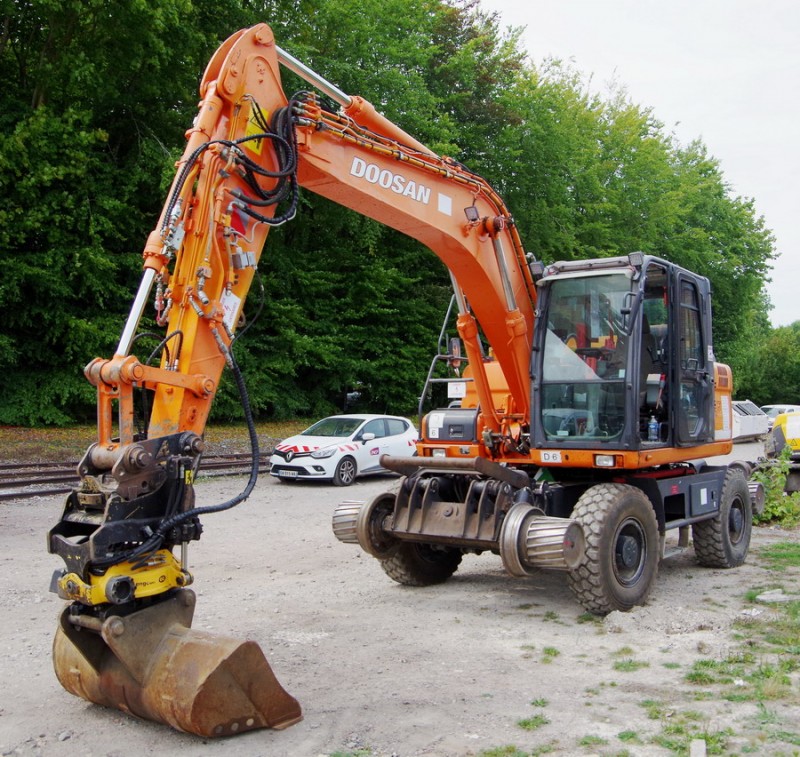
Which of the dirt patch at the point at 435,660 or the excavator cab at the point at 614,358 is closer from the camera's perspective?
the dirt patch at the point at 435,660

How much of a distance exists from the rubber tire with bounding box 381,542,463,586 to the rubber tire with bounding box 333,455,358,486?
344 inches

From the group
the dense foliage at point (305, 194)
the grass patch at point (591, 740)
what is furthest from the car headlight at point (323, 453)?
the grass patch at point (591, 740)

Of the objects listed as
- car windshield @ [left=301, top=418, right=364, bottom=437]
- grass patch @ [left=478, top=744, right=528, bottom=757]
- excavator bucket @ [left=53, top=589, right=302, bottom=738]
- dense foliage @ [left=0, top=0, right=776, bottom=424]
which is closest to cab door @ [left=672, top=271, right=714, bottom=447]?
grass patch @ [left=478, top=744, right=528, bottom=757]

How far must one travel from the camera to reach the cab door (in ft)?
27.5

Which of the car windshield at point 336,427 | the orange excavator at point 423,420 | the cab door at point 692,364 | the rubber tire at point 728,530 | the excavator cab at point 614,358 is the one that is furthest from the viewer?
the car windshield at point 336,427

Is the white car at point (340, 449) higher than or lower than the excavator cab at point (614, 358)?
lower

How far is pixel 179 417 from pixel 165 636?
4.22ft

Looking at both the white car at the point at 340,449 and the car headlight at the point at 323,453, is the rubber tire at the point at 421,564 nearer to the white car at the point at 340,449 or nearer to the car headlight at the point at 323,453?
the white car at the point at 340,449

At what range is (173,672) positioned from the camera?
4773 mm

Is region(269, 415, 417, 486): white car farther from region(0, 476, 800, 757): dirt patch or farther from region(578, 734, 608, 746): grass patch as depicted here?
region(578, 734, 608, 746): grass patch

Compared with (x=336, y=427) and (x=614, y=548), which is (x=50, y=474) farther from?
(x=614, y=548)

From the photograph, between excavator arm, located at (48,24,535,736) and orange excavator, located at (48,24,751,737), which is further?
orange excavator, located at (48,24,751,737)

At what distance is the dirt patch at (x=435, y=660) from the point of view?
4855 millimetres

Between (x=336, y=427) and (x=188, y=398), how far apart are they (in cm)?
1341
